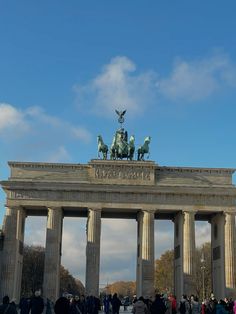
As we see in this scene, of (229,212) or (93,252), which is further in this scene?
(229,212)

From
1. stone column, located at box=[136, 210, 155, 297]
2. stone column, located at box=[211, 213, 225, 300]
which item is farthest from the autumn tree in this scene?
stone column, located at box=[136, 210, 155, 297]

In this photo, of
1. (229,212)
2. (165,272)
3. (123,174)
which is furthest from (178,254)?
(165,272)

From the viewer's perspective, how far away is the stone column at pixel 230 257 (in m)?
56.8

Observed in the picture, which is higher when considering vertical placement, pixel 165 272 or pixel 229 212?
pixel 229 212

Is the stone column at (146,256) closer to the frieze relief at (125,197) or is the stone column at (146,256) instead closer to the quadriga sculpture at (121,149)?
the frieze relief at (125,197)

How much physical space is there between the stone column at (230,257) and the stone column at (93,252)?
45.5ft

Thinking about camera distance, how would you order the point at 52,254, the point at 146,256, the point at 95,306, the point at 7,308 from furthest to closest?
the point at 146,256 → the point at 52,254 → the point at 95,306 → the point at 7,308

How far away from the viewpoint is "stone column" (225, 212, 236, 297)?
56.8m

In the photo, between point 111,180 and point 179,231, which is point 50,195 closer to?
point 111,180

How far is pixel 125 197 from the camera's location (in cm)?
5884

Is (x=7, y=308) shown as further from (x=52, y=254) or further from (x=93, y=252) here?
(x=93, y=252)

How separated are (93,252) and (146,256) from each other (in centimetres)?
572

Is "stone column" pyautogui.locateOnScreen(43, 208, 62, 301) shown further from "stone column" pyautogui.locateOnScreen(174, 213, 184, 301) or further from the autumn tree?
the autumn tree

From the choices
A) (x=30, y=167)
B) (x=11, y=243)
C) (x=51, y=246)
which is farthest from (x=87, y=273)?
(x=30, y=167)
